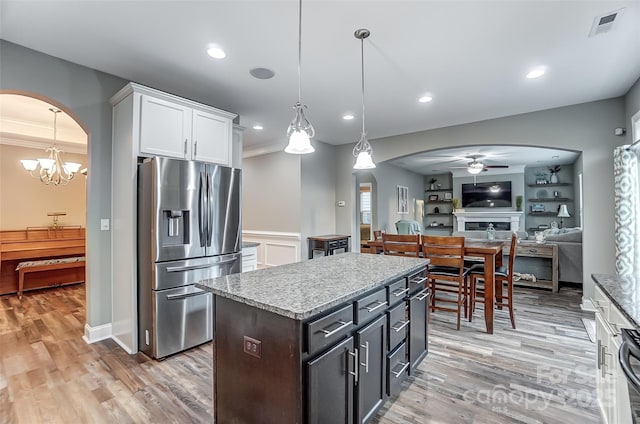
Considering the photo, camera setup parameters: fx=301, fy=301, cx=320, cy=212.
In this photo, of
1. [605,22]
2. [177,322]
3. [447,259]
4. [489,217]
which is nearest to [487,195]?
[489,217]

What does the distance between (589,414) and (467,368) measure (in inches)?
30.3

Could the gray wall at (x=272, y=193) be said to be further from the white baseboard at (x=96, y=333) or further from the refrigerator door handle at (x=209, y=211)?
the white baseboard at (x=96, y=333)

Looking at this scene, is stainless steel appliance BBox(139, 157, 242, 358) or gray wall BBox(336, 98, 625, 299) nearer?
stainless steel appliance BBox(139, 157, 242, 358)

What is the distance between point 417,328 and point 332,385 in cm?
112

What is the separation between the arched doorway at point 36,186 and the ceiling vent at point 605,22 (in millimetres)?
6163

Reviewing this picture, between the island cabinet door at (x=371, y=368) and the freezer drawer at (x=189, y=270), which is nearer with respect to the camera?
the island cabinet door at (x=371, y=368)

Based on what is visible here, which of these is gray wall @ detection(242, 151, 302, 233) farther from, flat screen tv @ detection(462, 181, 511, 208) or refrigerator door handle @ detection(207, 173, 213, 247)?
flat screen tv @ detection(462, 181, 511, 208)

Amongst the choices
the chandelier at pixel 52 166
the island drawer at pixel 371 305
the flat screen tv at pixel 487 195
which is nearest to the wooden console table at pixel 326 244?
the island drawer at pixel 371 305

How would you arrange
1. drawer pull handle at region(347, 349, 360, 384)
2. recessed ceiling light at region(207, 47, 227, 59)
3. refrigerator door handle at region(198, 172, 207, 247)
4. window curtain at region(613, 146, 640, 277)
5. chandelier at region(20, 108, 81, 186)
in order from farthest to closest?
1. chandelier at region(20, 108, 81, 186)
2. window curtain at region(613, 146, 640, 277)
3. refrigerator door handle at region(198, 172, 207, 247)
4. recessed ceiling light at region(207, 47, 227, 59)
5. drawer pull handle at region(347, 349, 360, 384)

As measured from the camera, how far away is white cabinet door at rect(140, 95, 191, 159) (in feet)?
9.29

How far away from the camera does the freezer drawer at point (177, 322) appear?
104 inches

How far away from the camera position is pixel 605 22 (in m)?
2.29

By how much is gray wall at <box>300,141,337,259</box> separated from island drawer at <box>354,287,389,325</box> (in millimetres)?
3752

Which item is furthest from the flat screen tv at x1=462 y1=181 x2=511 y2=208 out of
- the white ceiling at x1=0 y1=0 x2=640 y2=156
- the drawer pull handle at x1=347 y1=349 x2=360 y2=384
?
the drawer pull handle at x1=347 y1=349 x2=360 y2=384
